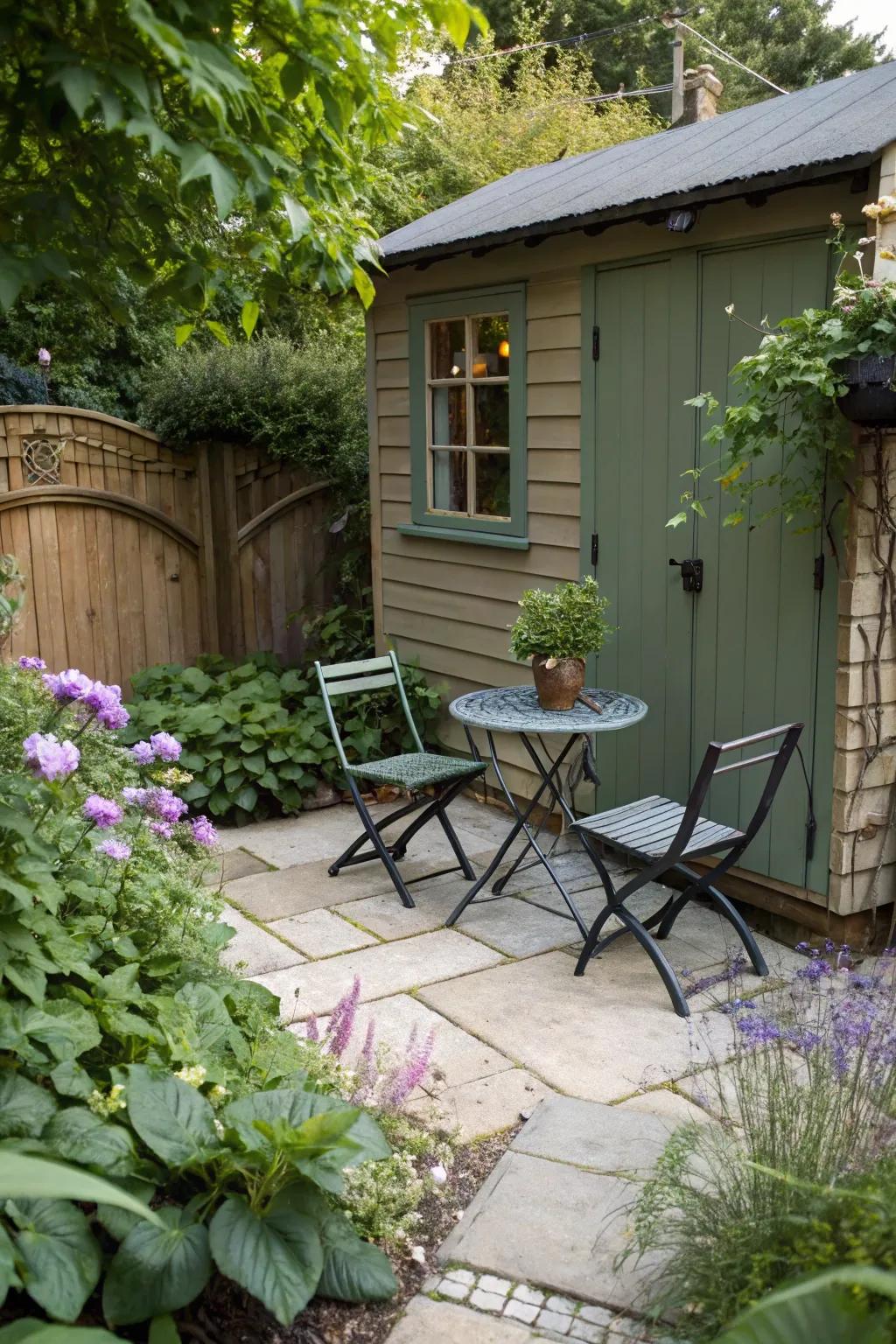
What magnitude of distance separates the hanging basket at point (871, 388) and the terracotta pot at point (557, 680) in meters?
Result: 1.39

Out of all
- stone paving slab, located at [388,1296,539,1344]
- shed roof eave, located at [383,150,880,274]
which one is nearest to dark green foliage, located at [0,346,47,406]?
shed roof eave, located at [383,150,880,274]

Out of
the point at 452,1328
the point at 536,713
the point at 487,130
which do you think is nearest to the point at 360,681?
the point at 536,713

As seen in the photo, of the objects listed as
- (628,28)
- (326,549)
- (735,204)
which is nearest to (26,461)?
(326,549)

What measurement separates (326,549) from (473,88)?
398 inches

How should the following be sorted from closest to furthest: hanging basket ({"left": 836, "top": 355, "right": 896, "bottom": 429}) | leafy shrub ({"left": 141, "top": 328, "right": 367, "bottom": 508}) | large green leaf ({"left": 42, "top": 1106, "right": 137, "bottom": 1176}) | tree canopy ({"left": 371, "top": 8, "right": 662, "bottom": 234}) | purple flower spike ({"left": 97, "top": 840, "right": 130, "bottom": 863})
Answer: large green leaf ({"left": 42, "top": 1106, "right": 137, "bottom": 1176}) < purple flower spike ({"left": 97, "top": 840, "right": 130, "bottom": 863}) < hanging basket ({"left": 836, "top": 355, "right": 896, "bottom": 429}) < leafy shrub ({"left": 141, "top": 328, "right": 367, "bottom": 508}) < tree canopy ({"left": 371, "top": 8, "right": 662, "bottom": 234})

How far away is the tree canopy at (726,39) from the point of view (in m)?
20.3

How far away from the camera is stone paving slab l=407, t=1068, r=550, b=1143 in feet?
10.7

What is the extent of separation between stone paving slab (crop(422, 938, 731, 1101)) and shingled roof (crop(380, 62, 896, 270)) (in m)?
2.69

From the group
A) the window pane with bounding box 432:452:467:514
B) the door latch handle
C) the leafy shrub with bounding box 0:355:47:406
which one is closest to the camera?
the door latch handle

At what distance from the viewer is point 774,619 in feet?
14.7

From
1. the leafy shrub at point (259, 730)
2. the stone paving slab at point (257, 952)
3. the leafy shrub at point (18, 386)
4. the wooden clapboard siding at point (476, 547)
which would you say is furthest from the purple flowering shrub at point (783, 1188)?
the leafy shrub at point (18, 386)

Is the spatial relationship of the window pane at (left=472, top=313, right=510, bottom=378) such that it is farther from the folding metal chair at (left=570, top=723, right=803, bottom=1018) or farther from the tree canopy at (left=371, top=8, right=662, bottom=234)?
the tree canopy at (left=371, top=8, right=662, bottom=234)

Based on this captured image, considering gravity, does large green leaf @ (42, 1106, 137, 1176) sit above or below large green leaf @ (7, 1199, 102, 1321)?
above

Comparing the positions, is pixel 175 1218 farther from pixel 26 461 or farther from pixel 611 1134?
pixel 26 461
